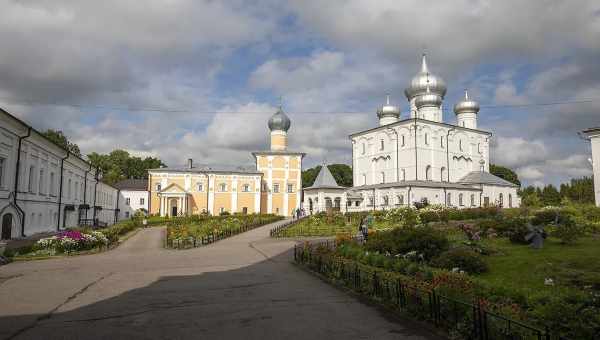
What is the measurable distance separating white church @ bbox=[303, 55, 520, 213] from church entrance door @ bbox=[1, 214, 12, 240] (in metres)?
32.4

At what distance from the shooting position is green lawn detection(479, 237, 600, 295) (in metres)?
9.42

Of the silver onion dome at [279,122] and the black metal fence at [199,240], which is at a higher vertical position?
the silver onion dome at [279,122]

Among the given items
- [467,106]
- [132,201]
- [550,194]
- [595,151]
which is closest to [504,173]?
[550,194]

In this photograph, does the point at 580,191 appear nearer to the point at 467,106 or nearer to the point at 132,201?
the point at 467,106

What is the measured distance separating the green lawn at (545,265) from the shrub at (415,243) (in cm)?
150

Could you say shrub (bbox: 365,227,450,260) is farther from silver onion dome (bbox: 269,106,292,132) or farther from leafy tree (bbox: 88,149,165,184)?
leafy tree (bbox: 88,149,165,184)

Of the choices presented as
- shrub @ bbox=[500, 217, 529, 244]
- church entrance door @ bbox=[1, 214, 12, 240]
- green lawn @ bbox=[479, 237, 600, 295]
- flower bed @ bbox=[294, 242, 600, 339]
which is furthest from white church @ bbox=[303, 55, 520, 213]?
flower bed @ bbox=[294, 242, 600, 339]

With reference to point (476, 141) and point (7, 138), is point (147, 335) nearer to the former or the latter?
point (7, 138)

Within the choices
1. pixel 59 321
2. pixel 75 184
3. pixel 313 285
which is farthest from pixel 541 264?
pixel 75 184

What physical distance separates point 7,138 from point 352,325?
70.4ft

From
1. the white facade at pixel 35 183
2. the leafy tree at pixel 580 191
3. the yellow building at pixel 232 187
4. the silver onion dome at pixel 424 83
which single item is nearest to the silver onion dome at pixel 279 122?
the yellow building at pixel 232 187

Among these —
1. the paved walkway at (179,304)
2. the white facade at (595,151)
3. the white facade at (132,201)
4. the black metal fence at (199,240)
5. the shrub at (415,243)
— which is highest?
the white facade at (595,151)

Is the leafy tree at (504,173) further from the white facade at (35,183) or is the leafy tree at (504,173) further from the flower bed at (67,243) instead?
the flower bed at (67,243)

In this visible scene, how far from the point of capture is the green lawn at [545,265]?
942 cm
